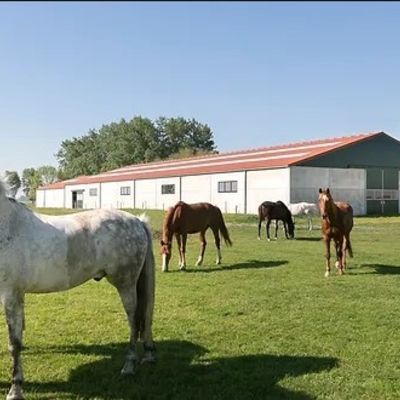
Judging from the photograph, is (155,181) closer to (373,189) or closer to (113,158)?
(373,189)

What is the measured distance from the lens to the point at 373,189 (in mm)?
38719

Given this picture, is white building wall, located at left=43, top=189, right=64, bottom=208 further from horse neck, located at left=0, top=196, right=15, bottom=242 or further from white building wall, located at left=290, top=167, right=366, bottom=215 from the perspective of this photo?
horse neck, located at left=0, top=196, right=15, bottom=242

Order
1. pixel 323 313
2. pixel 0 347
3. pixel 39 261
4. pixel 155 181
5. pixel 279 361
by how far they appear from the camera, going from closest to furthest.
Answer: pixel 39 261, pixel 279 361, pixel 0 347, pixel 323 313, pixel 155 181

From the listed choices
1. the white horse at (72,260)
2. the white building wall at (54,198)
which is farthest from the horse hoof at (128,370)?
the white building wall at (54,198)

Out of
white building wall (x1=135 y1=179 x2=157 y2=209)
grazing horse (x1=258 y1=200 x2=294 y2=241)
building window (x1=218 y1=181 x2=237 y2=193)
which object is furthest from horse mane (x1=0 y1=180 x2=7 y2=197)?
white building wall (x1=135 y1=179 x2=157 y2=209)

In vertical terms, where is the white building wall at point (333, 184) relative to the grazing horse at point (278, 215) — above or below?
above

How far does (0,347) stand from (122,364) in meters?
1.63

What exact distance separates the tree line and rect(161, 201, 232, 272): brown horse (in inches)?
2725

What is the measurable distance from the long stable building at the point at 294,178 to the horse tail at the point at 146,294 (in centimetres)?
2849

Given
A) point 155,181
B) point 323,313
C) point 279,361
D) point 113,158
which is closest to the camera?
point 279,361

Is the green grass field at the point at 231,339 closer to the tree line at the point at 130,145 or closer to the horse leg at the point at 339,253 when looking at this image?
the horse leg at the point at 339,253

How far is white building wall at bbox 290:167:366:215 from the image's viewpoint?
34.1 meters

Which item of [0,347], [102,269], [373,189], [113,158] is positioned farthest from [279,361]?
[113,158]

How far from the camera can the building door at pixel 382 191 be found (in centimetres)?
3838
